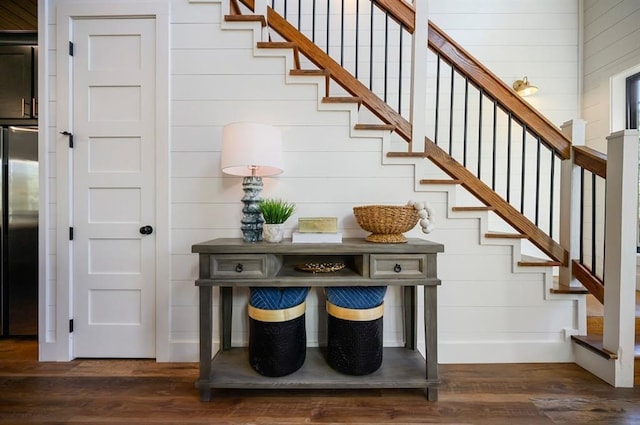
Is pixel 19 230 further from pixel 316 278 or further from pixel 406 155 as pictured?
pixel 406 155

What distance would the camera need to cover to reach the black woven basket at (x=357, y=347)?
1.59 metres

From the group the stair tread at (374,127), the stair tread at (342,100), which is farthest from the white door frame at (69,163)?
the stair tread at (374,127)

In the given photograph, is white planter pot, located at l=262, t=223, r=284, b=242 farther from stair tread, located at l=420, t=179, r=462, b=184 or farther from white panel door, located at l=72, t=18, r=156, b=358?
stair tread, located at l=420, t=179, r=462, b=184

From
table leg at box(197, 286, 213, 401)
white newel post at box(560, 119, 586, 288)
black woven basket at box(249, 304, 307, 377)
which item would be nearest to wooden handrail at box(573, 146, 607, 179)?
white newel post at box(560, 119, 586, 288)

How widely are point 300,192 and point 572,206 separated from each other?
72.1 inches

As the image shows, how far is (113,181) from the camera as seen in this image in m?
1.99

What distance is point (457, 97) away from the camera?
9.68 ft

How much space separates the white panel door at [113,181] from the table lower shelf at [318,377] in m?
0.72

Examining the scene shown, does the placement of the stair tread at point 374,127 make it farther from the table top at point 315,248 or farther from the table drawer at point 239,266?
the table drawer at point 239,266

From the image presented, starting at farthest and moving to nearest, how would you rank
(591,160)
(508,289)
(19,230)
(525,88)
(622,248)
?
(525,88)
(19,230)
(508,289)
(591,160)
(622,248)

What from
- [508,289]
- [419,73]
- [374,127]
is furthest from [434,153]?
[508,289]

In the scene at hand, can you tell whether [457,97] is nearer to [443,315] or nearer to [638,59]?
[638,59]

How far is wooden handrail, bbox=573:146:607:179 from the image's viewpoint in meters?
1.80

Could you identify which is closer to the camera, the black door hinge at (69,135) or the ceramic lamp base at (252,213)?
the ceramic lamp base at (252,213)
